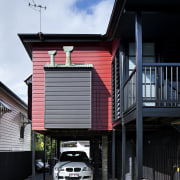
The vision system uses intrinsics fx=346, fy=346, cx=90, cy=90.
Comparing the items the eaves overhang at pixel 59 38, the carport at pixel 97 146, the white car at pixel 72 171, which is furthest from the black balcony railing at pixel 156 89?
the carport at pixel 97 146

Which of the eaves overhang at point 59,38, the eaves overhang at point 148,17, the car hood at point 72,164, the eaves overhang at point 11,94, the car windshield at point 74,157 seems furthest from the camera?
the eaves overhang at point 11,94

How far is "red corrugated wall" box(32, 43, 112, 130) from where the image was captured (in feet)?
43.6

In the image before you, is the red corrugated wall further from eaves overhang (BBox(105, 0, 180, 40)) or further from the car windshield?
eaves overhang (BBox(105, 0, 180, 40))

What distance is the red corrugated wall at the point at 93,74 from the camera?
523 inches

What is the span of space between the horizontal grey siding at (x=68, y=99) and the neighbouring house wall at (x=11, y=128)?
659cm

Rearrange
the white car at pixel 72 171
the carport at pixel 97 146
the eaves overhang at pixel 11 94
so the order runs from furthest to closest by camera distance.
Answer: the eaves overhang at pixel 11 94 → the carport at pixel 97 146 → the white car at pixel 72 171

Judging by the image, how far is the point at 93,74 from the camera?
43.8 feet

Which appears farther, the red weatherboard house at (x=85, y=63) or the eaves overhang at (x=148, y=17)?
the red weatherboard house at (x=85, y=63)

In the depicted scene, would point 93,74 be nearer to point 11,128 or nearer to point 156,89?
point 156,89

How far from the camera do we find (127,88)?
31.5 feet

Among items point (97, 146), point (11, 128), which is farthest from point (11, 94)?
point (97, 146)

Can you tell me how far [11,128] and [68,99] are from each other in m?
10.1

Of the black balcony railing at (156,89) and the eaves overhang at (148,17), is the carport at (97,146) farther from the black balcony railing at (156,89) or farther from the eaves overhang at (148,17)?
the eaves overhang at (148,17)

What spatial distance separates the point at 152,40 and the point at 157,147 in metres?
3.92
